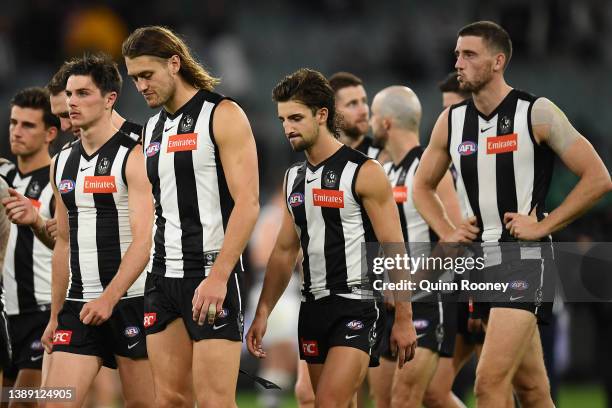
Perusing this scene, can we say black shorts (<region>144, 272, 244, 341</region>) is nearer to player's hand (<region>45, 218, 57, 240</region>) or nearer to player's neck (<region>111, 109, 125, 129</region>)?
player's hand (<region>45, 218, 57, 240</region>)

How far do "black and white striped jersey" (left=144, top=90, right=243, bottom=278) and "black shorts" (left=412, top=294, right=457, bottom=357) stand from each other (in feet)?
8.11

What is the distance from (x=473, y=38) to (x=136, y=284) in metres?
2.52

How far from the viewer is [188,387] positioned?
5.65 m

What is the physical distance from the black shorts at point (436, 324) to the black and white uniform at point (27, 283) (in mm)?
2663

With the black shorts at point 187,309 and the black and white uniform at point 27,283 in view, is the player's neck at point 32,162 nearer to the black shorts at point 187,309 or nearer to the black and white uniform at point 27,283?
the black and white uniform at point 27,283

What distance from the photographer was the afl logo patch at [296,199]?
20.6 feet

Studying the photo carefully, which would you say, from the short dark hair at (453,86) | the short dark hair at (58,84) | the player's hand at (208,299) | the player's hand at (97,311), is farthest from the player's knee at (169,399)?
the short dark hair at (453,86)

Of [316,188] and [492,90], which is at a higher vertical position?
[492,90]

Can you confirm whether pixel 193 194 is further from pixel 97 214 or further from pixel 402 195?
pixel 402 195

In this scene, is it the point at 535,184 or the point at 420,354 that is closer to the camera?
the point at 535,184

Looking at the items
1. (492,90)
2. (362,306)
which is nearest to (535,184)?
(492,90)

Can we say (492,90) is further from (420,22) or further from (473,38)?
(420,22)

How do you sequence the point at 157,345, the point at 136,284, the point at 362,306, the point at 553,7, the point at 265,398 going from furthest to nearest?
the point at 553,7, the point at 265,398, the point at 136,284, the point at 362,306, the point at 157,345

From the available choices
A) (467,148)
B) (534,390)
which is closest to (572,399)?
(534,390)
